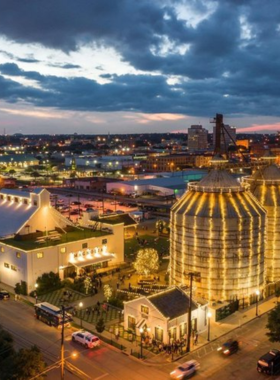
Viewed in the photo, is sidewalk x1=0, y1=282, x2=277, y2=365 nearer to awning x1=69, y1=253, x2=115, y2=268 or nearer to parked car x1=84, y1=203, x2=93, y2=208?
awning x1=69, y1=253, x2=115, y2=268

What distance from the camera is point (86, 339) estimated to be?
1394 inches

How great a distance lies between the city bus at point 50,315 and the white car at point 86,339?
8.24ft

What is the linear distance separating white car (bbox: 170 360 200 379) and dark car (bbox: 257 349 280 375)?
4.40 metres

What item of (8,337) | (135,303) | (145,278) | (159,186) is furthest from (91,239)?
(159,186)

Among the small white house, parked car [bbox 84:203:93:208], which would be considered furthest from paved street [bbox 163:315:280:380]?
parked car [bbox 84:203:93:208]

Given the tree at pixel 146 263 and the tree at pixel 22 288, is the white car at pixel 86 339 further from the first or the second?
the tree at pixel 146 263

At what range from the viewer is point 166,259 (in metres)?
60.7

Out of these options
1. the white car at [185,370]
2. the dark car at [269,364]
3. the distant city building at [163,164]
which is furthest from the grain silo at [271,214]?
the distant city building at [163,164]

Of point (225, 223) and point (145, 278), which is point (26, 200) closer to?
point (145, 278)

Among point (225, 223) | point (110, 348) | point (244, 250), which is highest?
point (225, 223)

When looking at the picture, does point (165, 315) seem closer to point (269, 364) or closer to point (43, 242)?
point (269, 364)

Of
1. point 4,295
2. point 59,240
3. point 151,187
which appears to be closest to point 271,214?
point 59,240

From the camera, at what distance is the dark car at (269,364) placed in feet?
103

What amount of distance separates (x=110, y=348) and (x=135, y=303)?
448 centimetres
